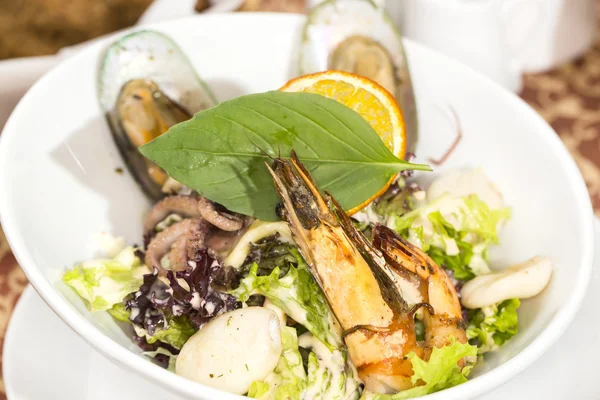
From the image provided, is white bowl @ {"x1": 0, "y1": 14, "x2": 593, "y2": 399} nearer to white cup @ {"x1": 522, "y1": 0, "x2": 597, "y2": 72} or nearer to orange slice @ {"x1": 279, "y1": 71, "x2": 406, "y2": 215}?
orange slice @ {"x1": 279, "y1": 71, "x2": 406, "y2": 215}

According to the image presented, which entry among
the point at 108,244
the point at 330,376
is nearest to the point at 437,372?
the point at 330,376

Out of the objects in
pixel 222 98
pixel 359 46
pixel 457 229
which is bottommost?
pixel 457 229

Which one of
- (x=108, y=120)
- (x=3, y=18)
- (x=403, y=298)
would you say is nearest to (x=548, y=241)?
(x=403, y=298)

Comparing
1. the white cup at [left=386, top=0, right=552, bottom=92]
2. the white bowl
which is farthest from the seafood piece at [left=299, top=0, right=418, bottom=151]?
the white cup at [left=386, top=0, right=552, bottom=92]

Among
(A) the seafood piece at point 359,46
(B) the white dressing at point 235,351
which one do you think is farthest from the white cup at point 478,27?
(B) the white dressing at point 235,351

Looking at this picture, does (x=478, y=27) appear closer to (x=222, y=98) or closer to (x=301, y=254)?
(x=222, y=98)

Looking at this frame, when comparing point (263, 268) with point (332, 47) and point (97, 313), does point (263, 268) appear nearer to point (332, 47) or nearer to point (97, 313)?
point (97, 313)
